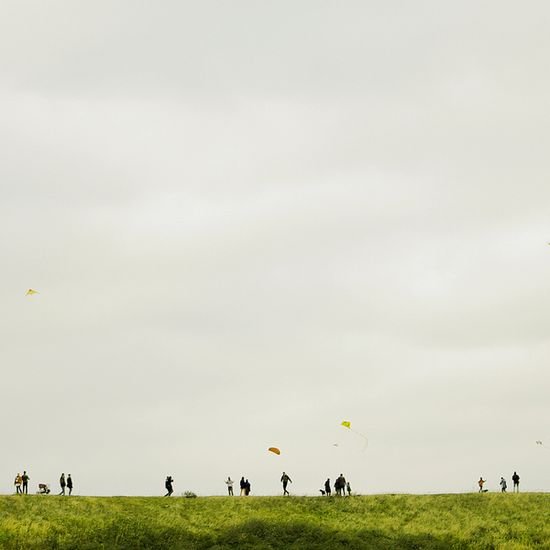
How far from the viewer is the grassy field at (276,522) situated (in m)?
45.2

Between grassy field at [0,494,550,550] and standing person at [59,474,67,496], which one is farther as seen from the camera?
standing person at [59,474,67,496]

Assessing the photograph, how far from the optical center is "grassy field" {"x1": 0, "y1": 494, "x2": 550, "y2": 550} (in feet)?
148

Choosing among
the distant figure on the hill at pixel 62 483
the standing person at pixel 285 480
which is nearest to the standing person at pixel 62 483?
the distant figure on the hill at pixel 62 483

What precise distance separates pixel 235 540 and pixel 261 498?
934 centimetres

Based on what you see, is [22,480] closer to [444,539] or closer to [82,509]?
[82,509]

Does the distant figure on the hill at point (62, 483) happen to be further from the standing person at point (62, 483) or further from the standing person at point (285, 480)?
the standing person at point (285, 480)

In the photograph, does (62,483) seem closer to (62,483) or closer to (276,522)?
(62,483)

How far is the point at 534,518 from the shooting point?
170 ft

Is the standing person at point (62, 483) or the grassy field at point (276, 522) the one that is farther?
the standing person at point (62, 483)

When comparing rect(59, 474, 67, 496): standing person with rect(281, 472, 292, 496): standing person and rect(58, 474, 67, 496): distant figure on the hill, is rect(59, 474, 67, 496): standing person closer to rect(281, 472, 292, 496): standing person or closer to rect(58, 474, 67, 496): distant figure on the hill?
rect(58, 474, 67, 496): distant figure on the hill

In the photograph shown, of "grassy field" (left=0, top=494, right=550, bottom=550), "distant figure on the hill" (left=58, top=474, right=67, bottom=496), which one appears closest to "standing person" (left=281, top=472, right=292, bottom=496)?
"grassy field" (left=0, top=494, right=550, bottom=550)

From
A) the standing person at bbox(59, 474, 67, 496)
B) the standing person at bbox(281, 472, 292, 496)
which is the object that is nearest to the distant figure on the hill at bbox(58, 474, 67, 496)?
the standing person at bbox(59, 474, 67, 496)

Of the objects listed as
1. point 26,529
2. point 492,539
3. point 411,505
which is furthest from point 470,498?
point 26,529

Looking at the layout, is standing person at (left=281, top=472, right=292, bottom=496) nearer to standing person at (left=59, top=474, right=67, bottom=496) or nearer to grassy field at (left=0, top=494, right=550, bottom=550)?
grassy field at (left=0, top=494, right=550, bottom=550)
